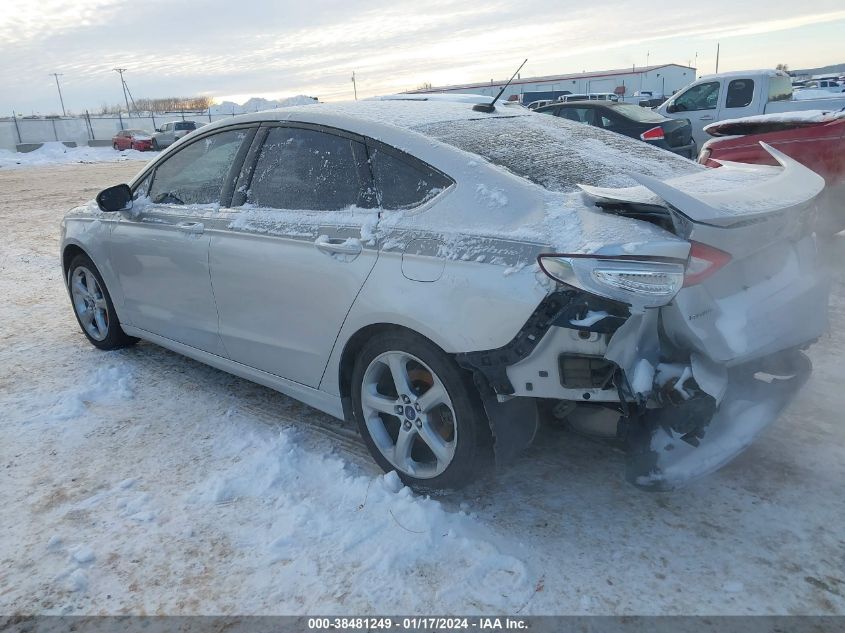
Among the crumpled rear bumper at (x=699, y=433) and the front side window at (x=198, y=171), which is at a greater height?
the front side window at (x=198, y=171)

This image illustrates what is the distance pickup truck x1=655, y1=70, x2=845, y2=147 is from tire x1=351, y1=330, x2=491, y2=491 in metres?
10.5

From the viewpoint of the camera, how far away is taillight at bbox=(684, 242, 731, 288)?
7.51ft

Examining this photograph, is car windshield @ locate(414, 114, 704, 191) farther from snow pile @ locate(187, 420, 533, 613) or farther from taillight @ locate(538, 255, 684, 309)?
snow pile @ locate(187, 420, 533, 613)

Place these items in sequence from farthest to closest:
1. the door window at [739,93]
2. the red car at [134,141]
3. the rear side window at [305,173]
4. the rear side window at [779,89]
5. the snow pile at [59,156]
Result: 1. the red car at [134,141]
2. the snow pile at [59,156]
3. the door window at [739,93]
4. the rear side window at [779,89]
5. the rear side window at [305,173]

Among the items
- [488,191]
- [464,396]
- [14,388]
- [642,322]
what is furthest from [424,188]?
[14,388]

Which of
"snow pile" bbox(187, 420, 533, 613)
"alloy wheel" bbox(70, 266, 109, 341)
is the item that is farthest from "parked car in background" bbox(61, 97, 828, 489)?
"alloy wheel" bbox(70, 266, 109, 341)

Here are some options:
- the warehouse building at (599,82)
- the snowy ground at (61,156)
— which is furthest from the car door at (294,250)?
the warehouse building at (599,82)

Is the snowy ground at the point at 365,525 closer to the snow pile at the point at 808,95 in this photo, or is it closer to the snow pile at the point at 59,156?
the snow pile at the point at 808,95

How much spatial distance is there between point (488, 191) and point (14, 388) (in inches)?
140

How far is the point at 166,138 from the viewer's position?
114 ft

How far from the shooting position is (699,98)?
12.0 meters

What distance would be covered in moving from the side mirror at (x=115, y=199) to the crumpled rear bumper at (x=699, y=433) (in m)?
3.50

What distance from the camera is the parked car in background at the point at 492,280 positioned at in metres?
2.29

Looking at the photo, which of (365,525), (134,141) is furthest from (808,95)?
(134,141)
